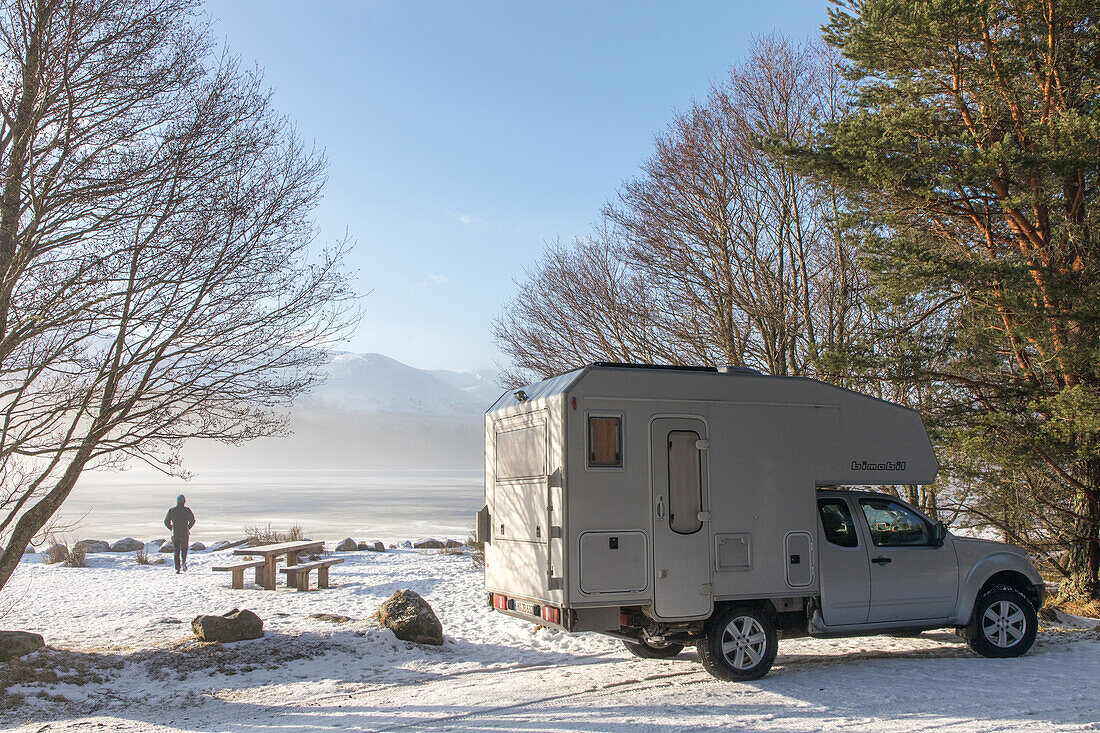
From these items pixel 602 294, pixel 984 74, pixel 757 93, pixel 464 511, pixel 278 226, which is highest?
pixel 757 93

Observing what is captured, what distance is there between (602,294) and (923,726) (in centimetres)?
1437

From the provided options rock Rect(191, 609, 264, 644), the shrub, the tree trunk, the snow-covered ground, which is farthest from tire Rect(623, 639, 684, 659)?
the shrub

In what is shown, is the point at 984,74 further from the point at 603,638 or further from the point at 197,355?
the point at 197,355

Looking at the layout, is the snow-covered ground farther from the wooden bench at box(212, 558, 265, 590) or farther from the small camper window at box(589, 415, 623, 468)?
the small camper window at box(589, 415, 623, 468)

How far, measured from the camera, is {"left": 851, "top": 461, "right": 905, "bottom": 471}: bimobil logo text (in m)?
8.80

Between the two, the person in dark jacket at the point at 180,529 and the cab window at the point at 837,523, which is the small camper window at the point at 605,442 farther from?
the person in dark jacket at the point at 180,529

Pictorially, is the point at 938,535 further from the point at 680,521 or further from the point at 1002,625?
the point at 680,521

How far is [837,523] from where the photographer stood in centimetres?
870

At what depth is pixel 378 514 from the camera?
131 ft

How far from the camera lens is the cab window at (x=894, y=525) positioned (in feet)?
28.9

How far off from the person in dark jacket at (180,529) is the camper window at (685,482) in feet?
41.8

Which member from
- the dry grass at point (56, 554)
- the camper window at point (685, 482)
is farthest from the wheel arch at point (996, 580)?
the dry grass at point (56, 554)

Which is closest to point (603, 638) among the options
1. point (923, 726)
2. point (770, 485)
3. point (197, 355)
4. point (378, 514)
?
point (770, 485)

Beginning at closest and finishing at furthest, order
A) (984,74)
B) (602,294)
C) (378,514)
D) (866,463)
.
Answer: (866,463) → (984,74) → (602,294) → (378,514)
